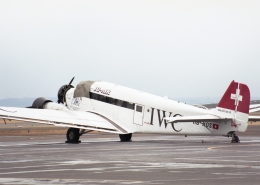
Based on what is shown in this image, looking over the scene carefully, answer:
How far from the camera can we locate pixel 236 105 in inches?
1592

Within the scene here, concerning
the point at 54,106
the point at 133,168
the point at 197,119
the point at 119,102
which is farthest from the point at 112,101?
the point at 133,168

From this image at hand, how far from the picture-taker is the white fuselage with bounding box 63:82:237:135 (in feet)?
135

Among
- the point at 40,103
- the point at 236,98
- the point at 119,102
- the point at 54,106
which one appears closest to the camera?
the point at 236,98

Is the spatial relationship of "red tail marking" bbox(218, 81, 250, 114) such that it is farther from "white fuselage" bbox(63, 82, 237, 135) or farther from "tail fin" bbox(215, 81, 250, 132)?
"white fuselage" bbox(63, 82, 237, 135)

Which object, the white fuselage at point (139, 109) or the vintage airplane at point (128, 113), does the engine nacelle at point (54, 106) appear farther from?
the white fuselage at point (139, 109)

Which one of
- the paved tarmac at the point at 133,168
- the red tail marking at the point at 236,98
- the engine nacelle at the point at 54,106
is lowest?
the paved tarmac at the point at 133,168

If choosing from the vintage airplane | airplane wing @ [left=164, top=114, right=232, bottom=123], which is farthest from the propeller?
airplane wing @ [left=164, top=114, right=232, bottom=123]

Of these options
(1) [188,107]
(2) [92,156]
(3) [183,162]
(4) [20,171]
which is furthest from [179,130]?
(4) [20,171]

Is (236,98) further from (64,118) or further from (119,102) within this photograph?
(64,118)

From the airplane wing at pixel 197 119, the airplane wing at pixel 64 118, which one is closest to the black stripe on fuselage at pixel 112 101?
the airplane wing at pixel 64 118

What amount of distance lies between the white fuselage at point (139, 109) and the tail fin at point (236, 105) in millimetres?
500

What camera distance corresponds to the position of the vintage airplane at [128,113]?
4050cm

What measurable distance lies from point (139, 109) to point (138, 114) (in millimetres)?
320

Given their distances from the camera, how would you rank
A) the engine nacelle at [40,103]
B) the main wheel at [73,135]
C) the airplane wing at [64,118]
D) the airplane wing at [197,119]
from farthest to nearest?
1. the engine nacelle at [40,103]
2. the main wheel at [73,135]
3. the airplane wing at [64,118]
4. the airplane wing at [197,119]
